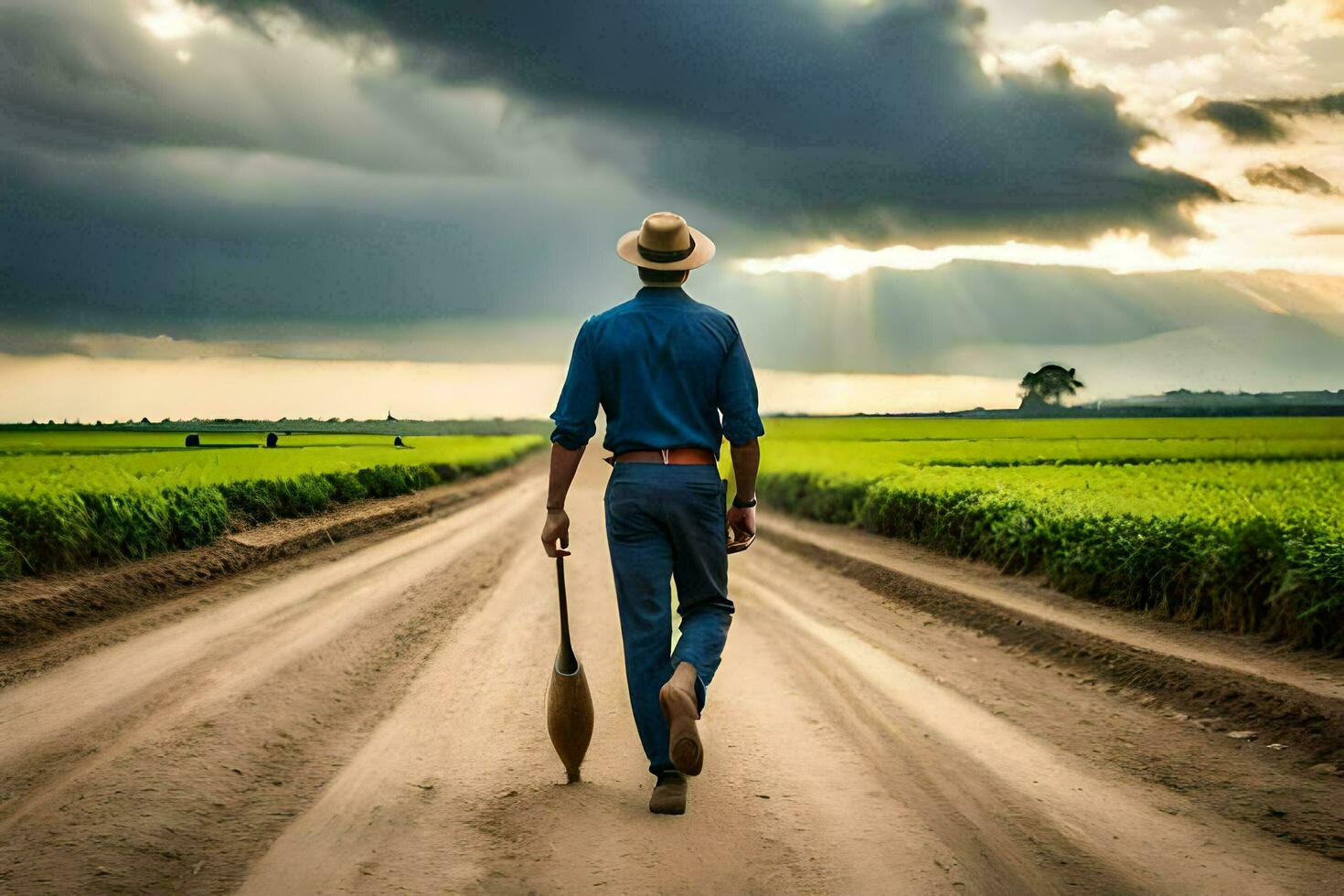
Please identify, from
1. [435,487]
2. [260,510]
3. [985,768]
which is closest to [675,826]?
[985,768]

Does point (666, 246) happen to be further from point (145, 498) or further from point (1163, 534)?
point (145, 498)

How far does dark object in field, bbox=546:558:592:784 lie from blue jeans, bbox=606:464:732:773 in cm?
34

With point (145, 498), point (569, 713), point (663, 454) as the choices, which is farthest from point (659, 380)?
point (145, 498)

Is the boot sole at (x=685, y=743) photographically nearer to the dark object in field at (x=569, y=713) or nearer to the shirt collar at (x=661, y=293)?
the dark object in field at (x=569, y=713)

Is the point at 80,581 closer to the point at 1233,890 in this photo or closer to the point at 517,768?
the point at 517,768

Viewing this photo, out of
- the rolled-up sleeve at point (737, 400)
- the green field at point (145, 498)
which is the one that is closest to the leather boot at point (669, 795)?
the rolled-up sleeve at point (737, 400)

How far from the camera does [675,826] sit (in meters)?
4.57

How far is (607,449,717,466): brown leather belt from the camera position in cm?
483

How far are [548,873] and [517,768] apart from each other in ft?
4.70

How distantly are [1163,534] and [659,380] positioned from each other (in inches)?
270

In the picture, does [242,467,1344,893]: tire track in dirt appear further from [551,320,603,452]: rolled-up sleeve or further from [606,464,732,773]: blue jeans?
[551,320,603,452]: rolled-up sleeve

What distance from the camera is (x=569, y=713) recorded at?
518 centimetres

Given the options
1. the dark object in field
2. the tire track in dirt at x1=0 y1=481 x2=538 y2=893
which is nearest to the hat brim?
the dark object in field

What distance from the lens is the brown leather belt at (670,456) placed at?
4.83m
